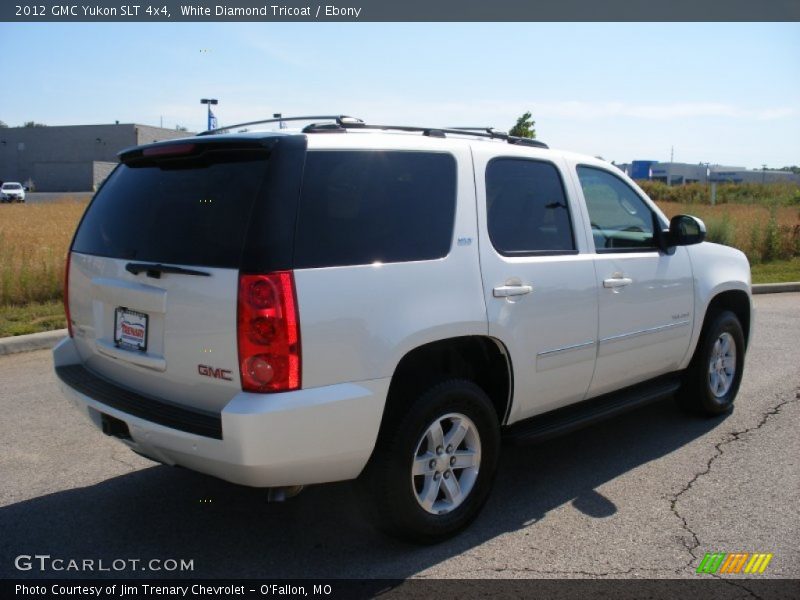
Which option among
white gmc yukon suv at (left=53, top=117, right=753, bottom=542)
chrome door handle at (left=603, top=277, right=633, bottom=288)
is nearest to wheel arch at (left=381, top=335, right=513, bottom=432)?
white gmc yukon suv at (left=53, top=117, right=753, bottom=542)

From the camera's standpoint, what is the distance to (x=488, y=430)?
12.2 ft

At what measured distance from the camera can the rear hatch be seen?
9.87 ft

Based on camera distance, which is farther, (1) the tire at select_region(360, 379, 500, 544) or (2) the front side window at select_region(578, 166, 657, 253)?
(2) the front side window at select_region(578, 166, 657, 253)

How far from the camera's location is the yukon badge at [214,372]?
9.87 ft

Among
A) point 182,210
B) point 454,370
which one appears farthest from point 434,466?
point 182,210

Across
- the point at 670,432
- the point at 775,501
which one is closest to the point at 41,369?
the point at 670,432

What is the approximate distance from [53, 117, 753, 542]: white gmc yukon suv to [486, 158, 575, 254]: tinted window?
13mm

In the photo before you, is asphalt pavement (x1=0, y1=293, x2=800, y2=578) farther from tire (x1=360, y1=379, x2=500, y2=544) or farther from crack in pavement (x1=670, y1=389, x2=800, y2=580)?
tire (x1=360, y1=379, x2=500, y2=544)

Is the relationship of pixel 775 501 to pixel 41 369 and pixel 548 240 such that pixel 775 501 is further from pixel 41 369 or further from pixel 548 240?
pixel 41 369

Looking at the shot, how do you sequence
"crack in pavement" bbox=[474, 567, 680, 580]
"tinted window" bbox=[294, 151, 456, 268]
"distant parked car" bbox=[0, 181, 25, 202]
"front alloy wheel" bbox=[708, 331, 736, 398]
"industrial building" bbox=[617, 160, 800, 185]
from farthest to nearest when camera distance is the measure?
"industrial building" bbox=[617, 160, 800, 185] → "distant parked car" bbox=[0, 181, 25, 202] → "front alloy wheel" bbox=[708, 331, 736, 398] → "crack in pavement" bbox=[474, 567, 680, 580] → "tinted window" bbox=[294, 151, 456, 268]

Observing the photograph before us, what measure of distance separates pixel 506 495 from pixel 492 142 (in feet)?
6.67

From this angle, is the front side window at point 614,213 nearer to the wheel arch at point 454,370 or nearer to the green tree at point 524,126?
the wheel arch at point 454,370

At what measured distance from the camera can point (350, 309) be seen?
A: 308cm

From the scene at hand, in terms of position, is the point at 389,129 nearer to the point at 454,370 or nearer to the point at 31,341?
the point at 454,370
